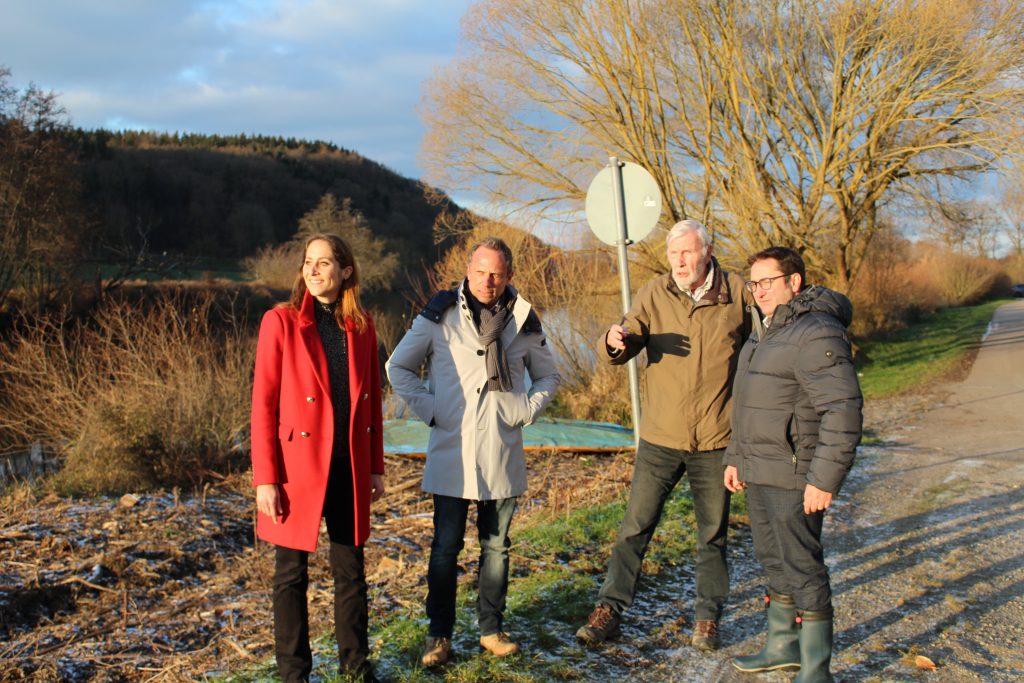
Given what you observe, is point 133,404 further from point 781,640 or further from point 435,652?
point 781,640

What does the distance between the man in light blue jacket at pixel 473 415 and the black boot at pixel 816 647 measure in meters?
1.29

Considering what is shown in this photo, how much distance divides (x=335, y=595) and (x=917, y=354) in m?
20.9

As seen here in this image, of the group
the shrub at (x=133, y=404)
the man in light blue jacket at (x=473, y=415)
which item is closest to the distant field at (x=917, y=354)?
the shrub at (x=133, y=404)

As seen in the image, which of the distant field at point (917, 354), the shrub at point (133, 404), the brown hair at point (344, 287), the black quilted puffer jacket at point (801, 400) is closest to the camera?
the black quilted puffer jacket at point (801, 400)

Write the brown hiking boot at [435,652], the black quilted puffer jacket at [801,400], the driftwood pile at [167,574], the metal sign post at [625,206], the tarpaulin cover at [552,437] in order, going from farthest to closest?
the tarpaulin cover at [552,437], the metal sign post at [625,206], the driftwood pile at [167,574], the brown hiking boot at [435,652], the black quilted puffer jacket at [801,400]

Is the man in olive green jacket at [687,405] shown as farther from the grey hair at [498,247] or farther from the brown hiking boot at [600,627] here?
the grey hair at [498,247]

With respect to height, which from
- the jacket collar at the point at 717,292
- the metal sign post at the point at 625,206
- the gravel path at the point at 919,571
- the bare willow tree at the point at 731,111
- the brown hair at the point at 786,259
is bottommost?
the gravel path at the point at 919,571

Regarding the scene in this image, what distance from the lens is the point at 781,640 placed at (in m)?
3.74

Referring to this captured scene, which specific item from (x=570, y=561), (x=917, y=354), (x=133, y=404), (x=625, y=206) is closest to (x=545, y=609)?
(x=570, y=561)

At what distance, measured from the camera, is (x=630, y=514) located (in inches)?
165

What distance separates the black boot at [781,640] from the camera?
3.72m

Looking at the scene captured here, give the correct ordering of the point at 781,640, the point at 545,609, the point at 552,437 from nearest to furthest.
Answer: the point at 781,640
the point at 545,609
the point at 552,437

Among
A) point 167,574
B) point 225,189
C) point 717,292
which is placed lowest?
point 167,574

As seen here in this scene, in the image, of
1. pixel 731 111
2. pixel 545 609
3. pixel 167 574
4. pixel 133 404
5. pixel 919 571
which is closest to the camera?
pixel 545 609
